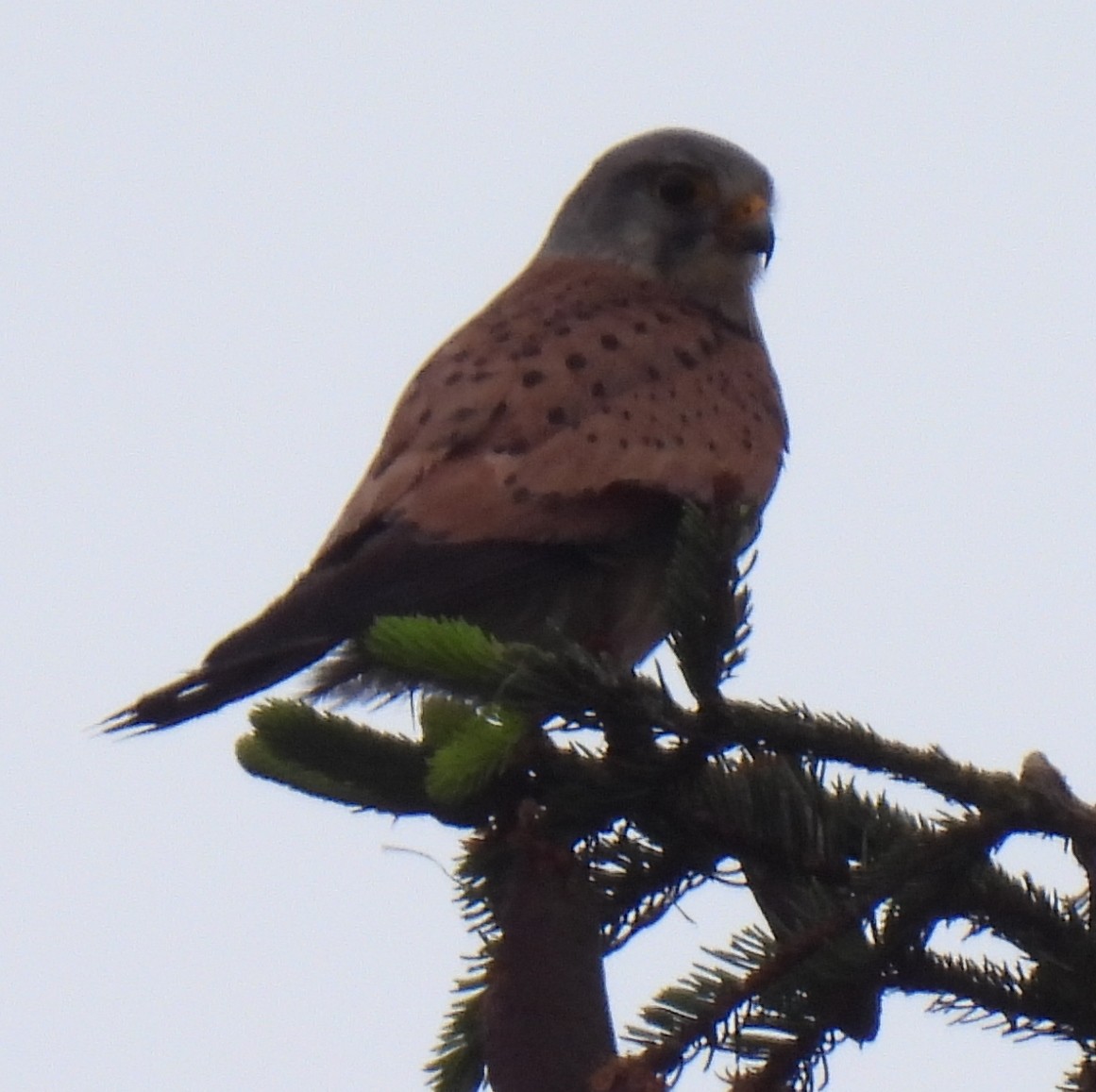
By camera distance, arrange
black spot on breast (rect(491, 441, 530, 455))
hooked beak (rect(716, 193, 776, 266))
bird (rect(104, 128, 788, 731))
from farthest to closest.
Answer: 1. hooked beak (rect(716, 193, 776, 266))
2. black spot on breast (rect(491, 441, 530, 455))
3. bird (rect(104, 128, 788, 731))

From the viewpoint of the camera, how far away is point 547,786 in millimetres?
2580

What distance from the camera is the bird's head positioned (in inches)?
193

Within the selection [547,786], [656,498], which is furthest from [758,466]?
[547,786]

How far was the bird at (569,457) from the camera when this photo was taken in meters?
2.92

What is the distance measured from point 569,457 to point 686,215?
1.62 meters

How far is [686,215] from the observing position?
5.02 meters

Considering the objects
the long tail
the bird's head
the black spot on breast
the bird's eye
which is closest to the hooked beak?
the bird's head

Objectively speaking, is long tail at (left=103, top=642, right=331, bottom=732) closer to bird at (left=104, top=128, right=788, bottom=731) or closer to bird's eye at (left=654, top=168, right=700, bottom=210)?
bird at (left=104, top=128, right=788, bottom=731)

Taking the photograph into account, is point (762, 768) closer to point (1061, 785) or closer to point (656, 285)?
point (1061, 785)

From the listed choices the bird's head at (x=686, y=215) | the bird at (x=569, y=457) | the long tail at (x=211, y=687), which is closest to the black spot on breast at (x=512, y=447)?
the bird at (x=569, y=457)

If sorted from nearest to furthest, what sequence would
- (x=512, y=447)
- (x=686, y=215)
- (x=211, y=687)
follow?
1. (x=211, y=687)
2. (x=512, y=447)
3. (x=686, y=215)

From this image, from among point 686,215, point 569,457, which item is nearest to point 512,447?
point 569,457

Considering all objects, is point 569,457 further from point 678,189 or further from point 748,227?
point 678,189

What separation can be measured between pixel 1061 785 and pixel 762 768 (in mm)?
427
